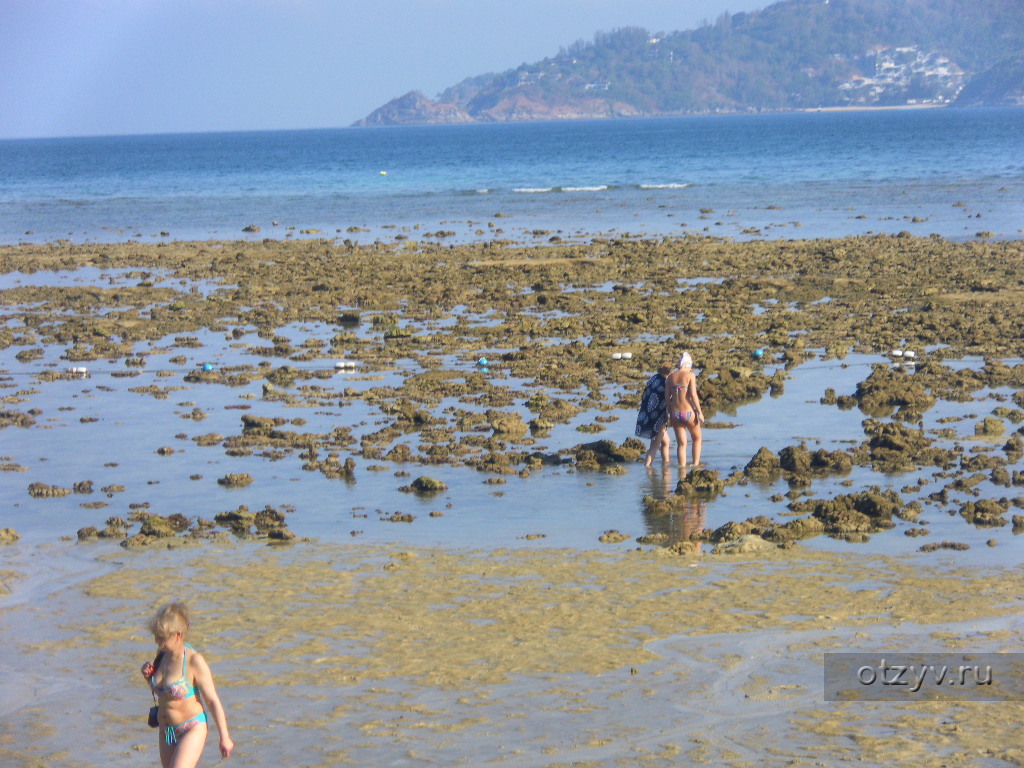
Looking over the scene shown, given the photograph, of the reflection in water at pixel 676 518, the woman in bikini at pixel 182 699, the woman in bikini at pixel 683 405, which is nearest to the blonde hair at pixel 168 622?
the woman in bikini at pixel 182 699

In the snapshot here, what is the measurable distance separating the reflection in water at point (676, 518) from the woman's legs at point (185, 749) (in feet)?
19.2


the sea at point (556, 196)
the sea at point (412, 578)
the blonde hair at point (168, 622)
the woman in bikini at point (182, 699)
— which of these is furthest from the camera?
the sea at point (556, 196)

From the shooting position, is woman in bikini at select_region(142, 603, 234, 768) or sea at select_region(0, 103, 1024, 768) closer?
woman in bikini at select_region(142, 603, 234, 768)

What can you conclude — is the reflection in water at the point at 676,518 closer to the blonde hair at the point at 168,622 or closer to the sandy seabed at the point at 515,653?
the sandy seabed at the point at 515,653

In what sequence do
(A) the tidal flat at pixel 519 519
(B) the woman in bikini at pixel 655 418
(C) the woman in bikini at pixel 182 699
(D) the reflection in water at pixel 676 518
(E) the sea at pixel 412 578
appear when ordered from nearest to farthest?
(C) the woman in bikini at pixel 182 699 → (E) the sea at pixel 412 578 → (A) the tidal flat at pixel 519 519 → (D) the reflection in water at pixel 676 518 → (B) the woman in bikini at pixel 655 418

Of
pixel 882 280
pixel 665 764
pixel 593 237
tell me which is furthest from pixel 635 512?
pixel 593 237

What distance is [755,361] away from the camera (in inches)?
711

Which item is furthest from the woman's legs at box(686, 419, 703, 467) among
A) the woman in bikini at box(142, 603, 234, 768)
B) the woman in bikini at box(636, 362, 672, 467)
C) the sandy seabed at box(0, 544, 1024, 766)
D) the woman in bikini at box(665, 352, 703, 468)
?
the woman in bikini at box(142, 603, 234, 768)

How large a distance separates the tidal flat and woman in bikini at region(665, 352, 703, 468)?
19.6 inches

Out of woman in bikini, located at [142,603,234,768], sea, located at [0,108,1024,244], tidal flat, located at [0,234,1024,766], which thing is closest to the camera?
woman in bikini, located at [142,603,234,768]

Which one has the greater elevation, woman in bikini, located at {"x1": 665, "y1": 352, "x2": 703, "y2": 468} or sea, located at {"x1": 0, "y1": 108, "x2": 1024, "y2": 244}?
sea, located at {"x1": 0, "y1": 108, "x2": 1024, "y2": 244}

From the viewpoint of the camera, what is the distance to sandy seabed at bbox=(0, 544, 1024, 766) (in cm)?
741

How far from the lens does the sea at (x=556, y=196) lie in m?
38.6

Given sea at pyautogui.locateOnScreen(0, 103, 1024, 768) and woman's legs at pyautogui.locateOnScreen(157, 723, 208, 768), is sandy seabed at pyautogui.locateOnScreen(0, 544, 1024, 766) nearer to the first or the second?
sea at pyautogui.locateOnScreen(0, 103, 1024, 768)
